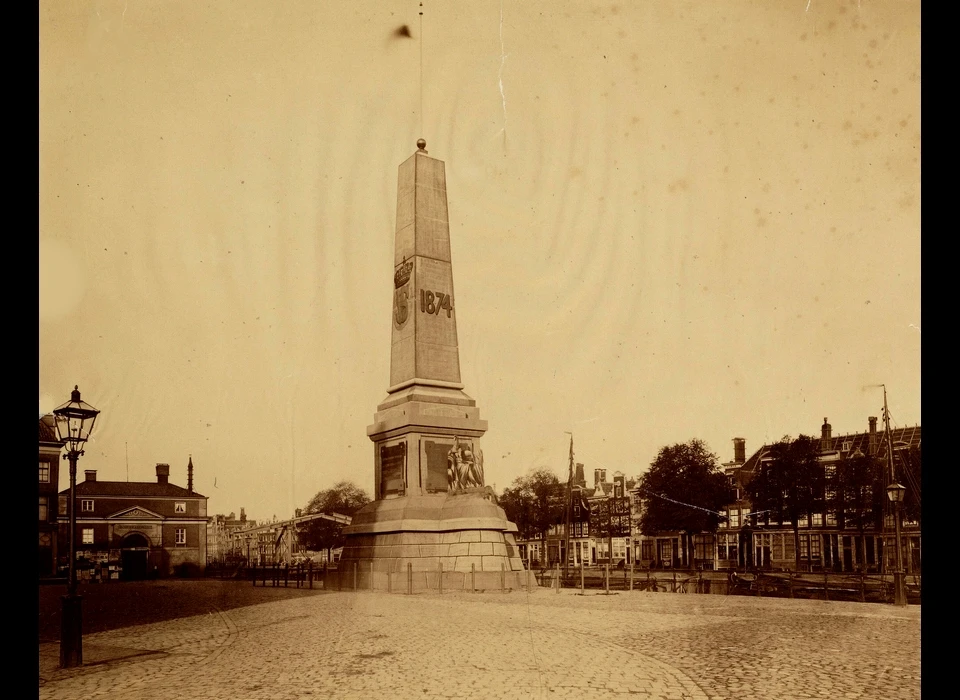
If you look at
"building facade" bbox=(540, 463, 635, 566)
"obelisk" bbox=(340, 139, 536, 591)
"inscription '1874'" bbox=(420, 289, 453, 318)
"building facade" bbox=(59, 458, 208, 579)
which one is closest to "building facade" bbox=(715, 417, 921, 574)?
"building facade" bbox=(540, 463, 635, 566)

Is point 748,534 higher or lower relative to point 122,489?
lower

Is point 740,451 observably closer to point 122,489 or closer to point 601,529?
point 601,529

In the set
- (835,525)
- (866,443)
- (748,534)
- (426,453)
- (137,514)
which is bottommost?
(748,534)

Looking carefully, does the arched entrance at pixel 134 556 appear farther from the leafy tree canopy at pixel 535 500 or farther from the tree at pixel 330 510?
the leafy tree canopy at pixel 535 500

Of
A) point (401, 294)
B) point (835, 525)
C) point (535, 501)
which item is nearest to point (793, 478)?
point (835, 525)

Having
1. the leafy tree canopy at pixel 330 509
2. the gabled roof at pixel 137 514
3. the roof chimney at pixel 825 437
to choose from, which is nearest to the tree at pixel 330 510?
the leafy tree canopy at pixel 330 509
